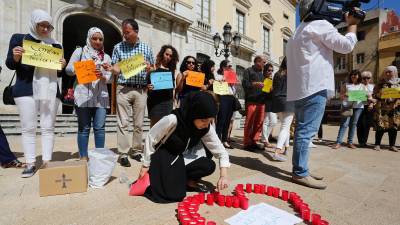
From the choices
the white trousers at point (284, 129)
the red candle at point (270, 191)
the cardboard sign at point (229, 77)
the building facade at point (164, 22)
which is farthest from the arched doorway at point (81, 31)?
the red candle at point (270, 191)

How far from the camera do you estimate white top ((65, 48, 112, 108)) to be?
344 centimetres

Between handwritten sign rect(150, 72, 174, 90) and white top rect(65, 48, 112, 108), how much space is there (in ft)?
1.98

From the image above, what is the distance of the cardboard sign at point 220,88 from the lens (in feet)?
16.8

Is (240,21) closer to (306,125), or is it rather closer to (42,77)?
(306,125)

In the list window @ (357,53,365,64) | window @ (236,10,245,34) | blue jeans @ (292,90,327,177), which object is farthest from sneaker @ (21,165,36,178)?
window @ (357,53,365,64)

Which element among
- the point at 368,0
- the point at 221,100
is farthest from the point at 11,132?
the point at 368,0

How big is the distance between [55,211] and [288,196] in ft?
6.63

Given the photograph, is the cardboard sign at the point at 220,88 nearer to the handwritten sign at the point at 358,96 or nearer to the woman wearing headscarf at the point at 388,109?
the handwritten sign at the point at 358,96

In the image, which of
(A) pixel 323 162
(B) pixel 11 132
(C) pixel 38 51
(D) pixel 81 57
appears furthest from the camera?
(B) pixel 11 132

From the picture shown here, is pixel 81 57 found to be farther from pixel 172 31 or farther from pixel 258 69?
pixel 172 31

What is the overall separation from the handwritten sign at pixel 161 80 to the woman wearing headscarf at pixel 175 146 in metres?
1.50

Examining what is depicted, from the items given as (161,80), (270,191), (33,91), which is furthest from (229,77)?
(33,91)

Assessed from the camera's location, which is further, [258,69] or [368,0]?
[258,69]

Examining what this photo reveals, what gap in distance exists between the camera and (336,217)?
2.22m
